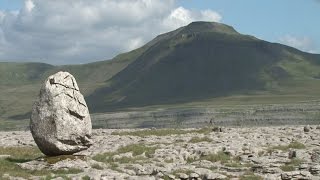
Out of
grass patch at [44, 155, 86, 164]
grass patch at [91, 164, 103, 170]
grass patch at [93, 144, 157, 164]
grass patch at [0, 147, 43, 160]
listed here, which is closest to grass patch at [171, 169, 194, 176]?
grass patch at [91, 164, 103, 170]

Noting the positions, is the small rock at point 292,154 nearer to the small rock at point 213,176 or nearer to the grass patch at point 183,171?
the small rock at point 213,176

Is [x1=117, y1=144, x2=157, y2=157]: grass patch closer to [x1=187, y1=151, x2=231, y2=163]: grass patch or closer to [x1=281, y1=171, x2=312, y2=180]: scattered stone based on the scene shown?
[x1=187, y1=151, x2=231, y2=163]: grass patch

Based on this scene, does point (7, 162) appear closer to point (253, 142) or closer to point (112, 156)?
point (112, 156)

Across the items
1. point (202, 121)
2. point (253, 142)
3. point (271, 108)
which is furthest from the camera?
point (271, 108)

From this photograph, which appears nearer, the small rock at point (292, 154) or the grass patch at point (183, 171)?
the grass patch at point (183, 171)

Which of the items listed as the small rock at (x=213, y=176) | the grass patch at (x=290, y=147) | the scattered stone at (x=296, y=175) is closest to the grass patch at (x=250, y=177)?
the small rock at (x=213, y=176)

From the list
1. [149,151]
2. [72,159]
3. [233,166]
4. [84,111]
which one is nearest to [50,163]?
[72,159]

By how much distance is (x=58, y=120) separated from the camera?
114 feet

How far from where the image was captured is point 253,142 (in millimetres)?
42938

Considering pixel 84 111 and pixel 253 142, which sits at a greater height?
pixel 84 111

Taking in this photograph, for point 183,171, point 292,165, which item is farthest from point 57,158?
point 292,165

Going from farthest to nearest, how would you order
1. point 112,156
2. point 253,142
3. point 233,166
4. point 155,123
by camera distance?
point 155,123
point 253,142
point 112,156
point 233,166

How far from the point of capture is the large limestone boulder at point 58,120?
1374 inches

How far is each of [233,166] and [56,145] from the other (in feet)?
37.5
